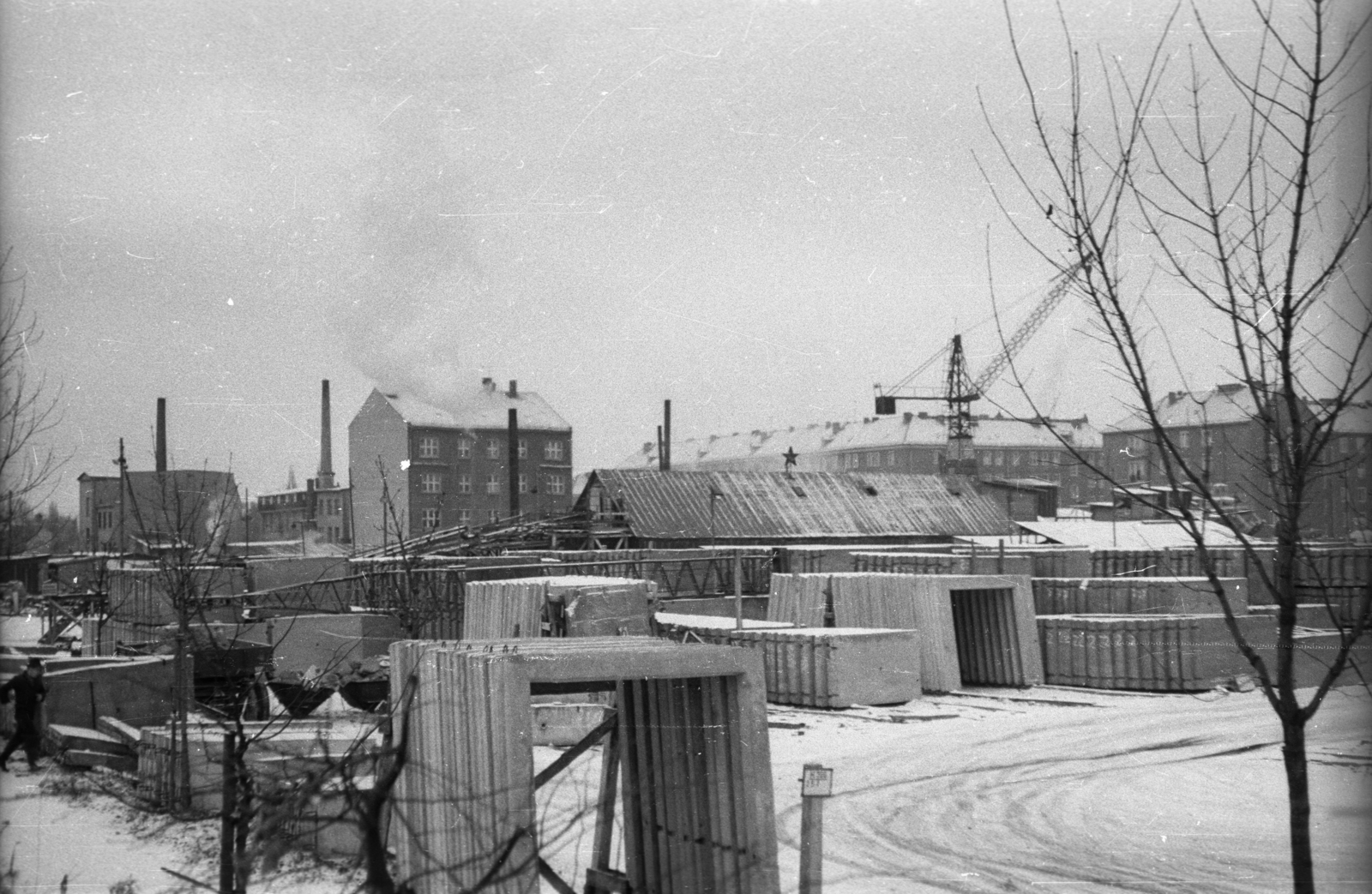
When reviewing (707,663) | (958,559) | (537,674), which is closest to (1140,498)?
(707,663)

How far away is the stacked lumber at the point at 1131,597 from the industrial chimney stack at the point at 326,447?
32.3m

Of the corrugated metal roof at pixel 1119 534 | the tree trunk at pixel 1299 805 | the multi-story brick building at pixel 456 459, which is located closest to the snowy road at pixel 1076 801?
the tree trunk at pixel 1299 805

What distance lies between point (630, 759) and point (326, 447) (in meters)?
54.7

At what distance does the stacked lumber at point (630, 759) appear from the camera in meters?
7.03

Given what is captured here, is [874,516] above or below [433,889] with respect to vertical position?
above

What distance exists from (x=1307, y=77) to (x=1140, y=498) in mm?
1971

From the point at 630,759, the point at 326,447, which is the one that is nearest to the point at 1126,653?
the point at 630,759

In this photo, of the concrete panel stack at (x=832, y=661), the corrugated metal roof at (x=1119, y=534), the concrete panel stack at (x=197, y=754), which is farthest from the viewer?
the corrugated metal roof at (x=1119, y=534)

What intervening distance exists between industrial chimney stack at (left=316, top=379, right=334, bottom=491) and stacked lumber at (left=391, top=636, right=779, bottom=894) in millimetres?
42808

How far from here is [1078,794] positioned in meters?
13.2

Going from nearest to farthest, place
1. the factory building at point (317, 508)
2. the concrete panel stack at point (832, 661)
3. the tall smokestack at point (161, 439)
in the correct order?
the concrete panel stack at point (832, 661) → the tall smokestack at point (161, 439) → the factory building at point (317, 508)

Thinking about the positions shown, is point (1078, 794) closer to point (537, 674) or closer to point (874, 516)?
point (537, 674)

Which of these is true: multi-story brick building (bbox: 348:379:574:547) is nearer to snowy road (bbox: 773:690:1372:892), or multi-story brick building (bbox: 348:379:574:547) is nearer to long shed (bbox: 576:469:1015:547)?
long shed (bbox: 576:469:1015:547)

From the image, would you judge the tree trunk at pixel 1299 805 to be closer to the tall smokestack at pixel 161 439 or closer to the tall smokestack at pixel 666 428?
the tall smokestack at pixel 161 439
